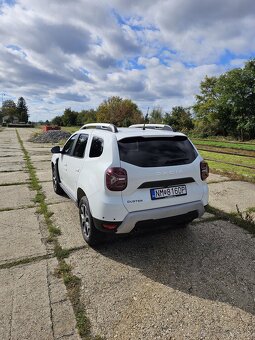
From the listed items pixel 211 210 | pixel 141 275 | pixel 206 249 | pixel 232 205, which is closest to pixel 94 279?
pixel 141 275

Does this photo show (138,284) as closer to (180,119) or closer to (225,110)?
(225,110)

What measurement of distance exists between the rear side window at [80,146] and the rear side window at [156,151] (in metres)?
1.20

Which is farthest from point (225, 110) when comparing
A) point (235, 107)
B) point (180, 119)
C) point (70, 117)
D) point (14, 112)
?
point (14, 112)

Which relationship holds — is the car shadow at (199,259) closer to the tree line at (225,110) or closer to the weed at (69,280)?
the weed at (69,280)

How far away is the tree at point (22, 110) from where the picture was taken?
111 m

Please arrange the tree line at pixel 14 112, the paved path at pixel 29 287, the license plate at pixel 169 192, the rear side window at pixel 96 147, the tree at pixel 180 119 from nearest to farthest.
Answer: the paved path at pixel 29 287 → the license plate at pixel 169 192 → the rear side window at pixel 96 147 → the tree at pixel 180 119 → the tree line at pixel 14 112

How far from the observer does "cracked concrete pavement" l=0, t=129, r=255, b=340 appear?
103 inches

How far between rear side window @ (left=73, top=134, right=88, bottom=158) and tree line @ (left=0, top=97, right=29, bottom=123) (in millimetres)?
110151

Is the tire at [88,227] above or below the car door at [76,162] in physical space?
below

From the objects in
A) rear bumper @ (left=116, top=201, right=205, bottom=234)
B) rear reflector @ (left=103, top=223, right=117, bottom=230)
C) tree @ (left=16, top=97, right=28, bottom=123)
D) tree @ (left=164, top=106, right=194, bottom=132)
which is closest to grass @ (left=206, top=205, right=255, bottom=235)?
rear bumper @ (left=116, top=201, right=205, bottom=234)

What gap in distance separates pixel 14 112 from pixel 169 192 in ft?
386

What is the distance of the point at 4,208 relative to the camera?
6035mm

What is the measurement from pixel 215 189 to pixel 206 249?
367 cm

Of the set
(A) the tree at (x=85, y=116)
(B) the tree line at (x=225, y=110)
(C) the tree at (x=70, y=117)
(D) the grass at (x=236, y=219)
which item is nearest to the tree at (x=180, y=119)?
(B) the tree line at (x=225, y=110)
